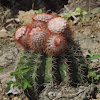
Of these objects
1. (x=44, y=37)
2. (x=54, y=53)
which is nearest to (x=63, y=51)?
(x=54, y=53)

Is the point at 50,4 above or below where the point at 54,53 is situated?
above

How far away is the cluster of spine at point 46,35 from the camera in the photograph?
1.86 metres

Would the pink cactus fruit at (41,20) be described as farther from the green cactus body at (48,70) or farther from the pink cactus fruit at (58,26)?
the green cactus body at (48,70)

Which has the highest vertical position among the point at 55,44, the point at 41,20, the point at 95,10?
the point at 95,10

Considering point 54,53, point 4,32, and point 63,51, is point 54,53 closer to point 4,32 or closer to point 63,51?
point 63,51

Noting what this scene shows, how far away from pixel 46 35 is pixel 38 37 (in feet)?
0.33

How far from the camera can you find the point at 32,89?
6.39 feet

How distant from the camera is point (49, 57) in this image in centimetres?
196

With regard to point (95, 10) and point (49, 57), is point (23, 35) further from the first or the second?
point (95, 10)

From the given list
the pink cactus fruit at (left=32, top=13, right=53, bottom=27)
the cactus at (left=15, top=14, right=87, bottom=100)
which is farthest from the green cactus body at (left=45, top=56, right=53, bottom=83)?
the pink cactus fruit at (left=32, top=13, right=53, bottom=27)

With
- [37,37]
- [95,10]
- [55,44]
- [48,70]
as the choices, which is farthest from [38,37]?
[95,10]

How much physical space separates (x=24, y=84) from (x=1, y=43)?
2.40 m

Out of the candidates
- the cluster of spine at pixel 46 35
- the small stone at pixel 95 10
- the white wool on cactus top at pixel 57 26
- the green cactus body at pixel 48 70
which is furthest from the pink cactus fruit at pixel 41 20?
the small stone at pixel 95 10

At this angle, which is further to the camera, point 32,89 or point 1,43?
point 1,43
